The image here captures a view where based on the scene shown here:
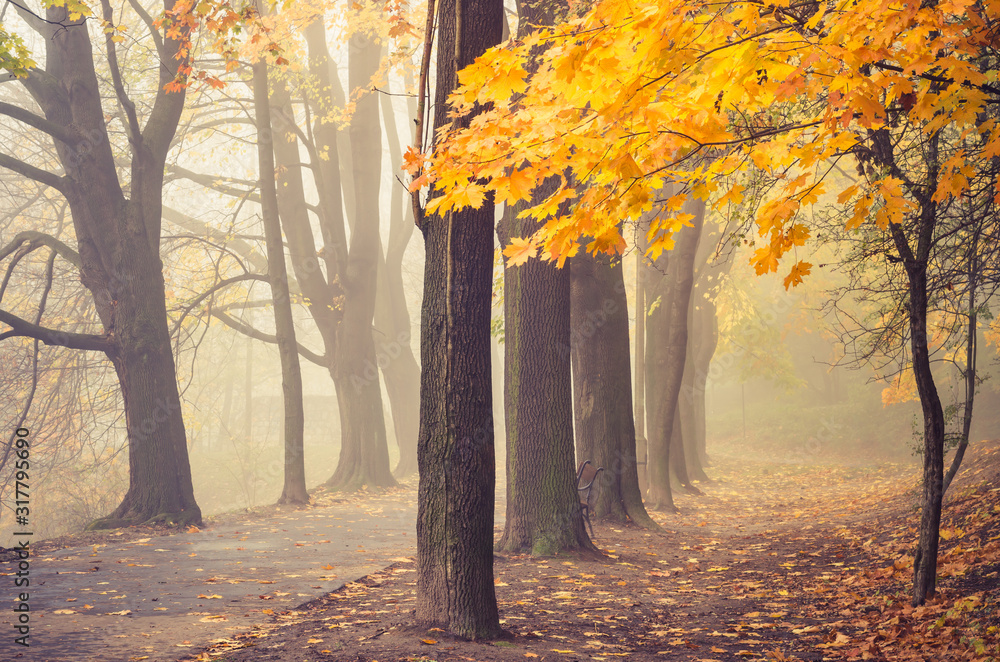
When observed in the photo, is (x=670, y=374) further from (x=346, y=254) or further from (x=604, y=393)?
(x=346, y=254)

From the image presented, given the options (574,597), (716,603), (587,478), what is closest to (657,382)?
(587,478)

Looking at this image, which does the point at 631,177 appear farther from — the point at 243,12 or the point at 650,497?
the point at 650,497

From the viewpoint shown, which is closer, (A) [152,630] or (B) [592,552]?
(A) [152,630]

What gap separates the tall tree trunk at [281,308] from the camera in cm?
1330

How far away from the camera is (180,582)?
6.50m

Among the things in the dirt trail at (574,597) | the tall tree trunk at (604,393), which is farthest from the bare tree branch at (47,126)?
the tall tree trunk at (604,393)

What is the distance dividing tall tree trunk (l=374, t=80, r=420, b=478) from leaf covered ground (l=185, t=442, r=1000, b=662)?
1167 cm

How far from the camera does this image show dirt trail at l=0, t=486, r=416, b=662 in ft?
14.7

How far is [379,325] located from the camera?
69.9 feet

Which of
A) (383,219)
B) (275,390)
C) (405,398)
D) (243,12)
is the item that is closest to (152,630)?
(243,12)

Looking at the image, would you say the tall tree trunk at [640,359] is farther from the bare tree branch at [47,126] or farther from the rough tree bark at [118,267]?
the bare tree branch at [47,126]

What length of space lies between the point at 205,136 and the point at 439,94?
15399mm

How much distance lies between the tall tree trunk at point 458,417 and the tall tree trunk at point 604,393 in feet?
16.1

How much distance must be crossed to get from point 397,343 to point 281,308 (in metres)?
7.48
